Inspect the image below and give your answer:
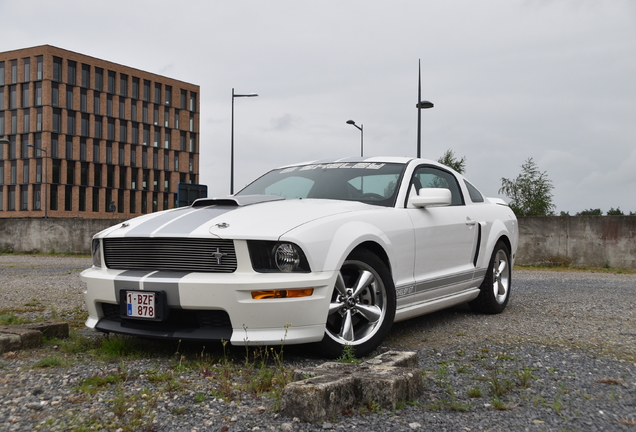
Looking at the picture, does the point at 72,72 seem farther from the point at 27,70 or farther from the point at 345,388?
the point at 345,388

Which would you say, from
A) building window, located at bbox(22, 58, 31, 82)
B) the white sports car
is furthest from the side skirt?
building window, located at bbox(22, 58, 31, 82)

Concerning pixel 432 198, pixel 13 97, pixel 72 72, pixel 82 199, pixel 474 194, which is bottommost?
pixel 432 198

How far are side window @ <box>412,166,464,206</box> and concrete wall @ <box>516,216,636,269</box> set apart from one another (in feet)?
32.9

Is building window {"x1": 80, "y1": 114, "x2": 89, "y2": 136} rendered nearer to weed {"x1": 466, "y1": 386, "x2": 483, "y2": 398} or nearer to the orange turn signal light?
the orange turn signal light

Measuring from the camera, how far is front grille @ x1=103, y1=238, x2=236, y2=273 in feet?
13.1

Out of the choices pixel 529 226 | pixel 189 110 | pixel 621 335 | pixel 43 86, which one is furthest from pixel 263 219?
pixel 189 110

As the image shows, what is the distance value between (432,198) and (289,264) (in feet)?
5.29

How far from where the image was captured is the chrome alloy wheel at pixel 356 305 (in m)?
4.25

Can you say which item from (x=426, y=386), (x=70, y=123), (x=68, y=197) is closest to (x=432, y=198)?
(x=426, y=386)

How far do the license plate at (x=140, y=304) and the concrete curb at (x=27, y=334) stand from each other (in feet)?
2.99

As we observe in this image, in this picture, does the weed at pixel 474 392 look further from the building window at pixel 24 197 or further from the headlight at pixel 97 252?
the building window at pixel 24 197

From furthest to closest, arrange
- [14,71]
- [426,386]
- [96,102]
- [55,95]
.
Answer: [96,102] < [14,71] < [55,95] < [426,386]

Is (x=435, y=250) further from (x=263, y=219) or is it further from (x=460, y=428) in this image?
(x=460, y=428)

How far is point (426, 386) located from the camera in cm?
360
